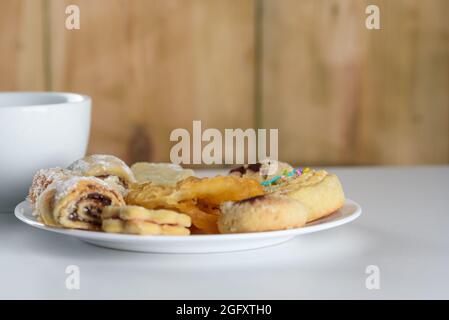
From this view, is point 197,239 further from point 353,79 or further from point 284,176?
point 353,79

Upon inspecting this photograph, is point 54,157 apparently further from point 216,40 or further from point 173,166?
point 216,40

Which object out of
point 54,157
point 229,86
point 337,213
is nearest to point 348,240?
point 337,213

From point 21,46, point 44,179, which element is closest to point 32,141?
point 44,179

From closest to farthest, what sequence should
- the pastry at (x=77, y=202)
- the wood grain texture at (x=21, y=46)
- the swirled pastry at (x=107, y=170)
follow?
the pastry at (x=77, y=202) → the swirled pastry at (x=107, y=170) → the wood grain texture at (x=21, y=46)

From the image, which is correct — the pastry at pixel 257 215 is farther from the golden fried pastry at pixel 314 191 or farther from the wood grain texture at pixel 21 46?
the wood grain texture at pixel 21 46

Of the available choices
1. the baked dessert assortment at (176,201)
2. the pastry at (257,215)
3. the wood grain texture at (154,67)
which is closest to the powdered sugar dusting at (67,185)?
the baked dessert assortment at (176,201)

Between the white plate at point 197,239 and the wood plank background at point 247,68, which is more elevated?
A: the wood plank background at point 247,68

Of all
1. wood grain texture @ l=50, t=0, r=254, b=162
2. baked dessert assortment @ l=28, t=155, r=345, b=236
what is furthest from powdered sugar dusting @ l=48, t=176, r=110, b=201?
wood grain texture @ l=50, t=0, r=254, b=162
